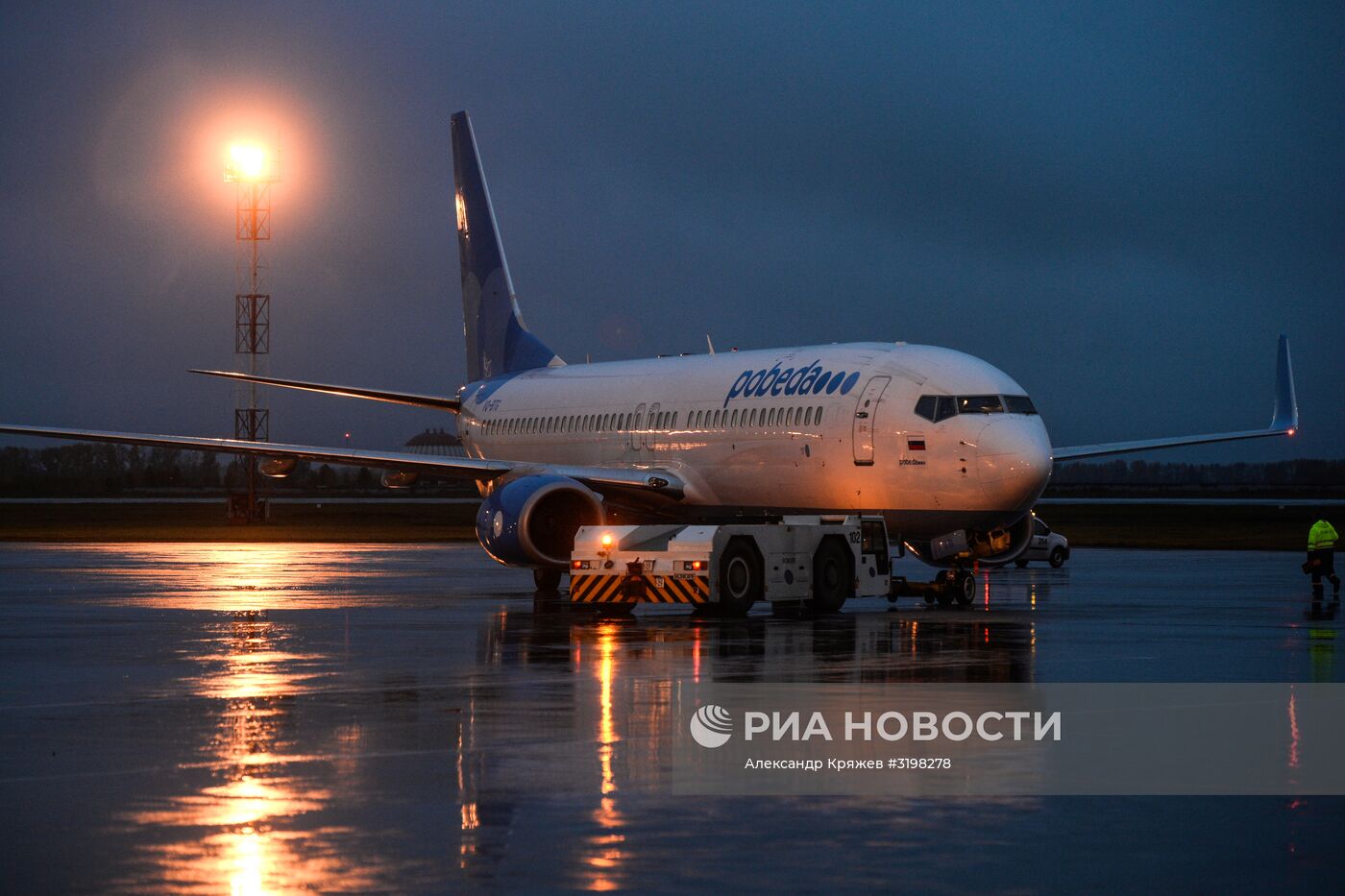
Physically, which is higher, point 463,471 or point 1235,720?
point 463,471

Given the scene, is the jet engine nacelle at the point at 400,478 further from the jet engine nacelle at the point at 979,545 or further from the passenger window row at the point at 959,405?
the passenger window row at the point at 959,405

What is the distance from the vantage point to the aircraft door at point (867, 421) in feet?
94.4

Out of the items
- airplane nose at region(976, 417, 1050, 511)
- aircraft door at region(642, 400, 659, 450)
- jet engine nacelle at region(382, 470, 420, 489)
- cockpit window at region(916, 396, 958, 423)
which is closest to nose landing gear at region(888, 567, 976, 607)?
airplane nose at region(976, 417, 1050, 511)

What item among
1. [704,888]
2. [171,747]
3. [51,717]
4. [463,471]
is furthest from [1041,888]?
[463,471]

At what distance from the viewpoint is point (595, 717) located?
1384cm

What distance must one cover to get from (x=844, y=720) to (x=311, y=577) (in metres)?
23.4

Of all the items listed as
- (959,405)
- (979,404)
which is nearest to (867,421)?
(959,405)

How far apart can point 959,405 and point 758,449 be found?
4247 millimetres

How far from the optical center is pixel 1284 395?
42.8 m

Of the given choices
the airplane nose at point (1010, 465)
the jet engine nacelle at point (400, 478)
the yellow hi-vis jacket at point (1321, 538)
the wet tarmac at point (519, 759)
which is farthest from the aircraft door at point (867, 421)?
the jet engine nacelle at point (400, 478)

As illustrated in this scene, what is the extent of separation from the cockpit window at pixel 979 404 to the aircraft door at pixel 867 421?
1.42 m

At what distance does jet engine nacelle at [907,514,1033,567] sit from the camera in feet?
94.2

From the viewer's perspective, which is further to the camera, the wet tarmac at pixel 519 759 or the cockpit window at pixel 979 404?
the cockpit window at pixel 979 404

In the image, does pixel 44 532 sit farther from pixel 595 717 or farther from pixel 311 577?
pixel 595 717
